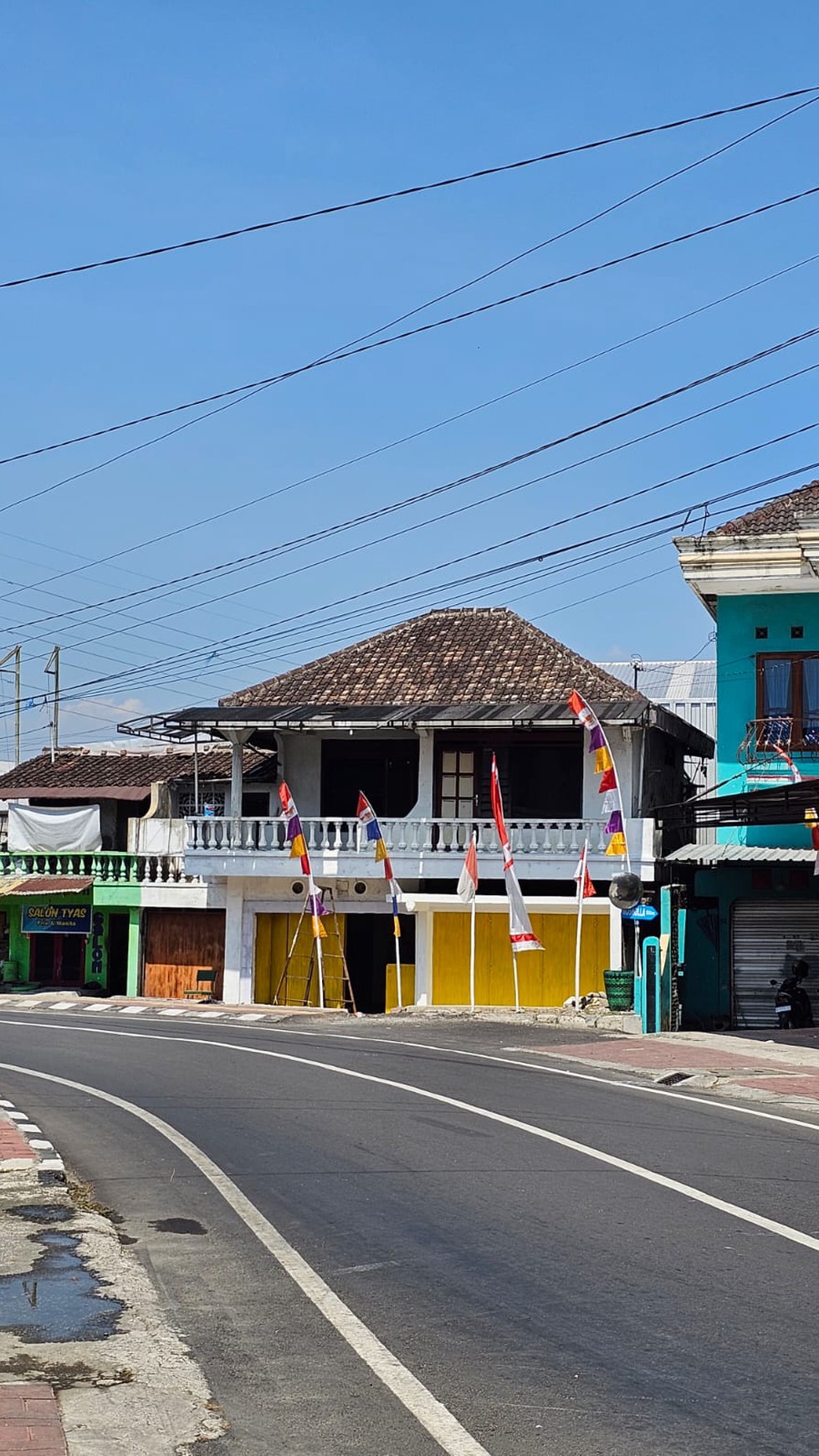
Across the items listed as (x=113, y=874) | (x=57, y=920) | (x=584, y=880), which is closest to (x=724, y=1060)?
(x=584, y=880)

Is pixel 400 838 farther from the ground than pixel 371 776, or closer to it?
closer to it

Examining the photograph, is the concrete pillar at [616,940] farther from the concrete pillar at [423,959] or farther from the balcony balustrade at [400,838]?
the concrete pillar at [423,959]

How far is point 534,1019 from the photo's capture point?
97.1ft

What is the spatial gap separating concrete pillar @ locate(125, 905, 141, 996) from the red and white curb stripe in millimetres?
22470

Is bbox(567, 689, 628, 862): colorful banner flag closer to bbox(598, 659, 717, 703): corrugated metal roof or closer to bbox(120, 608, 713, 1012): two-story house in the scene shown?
bbox(120, 608, 713, 1012): two-story house

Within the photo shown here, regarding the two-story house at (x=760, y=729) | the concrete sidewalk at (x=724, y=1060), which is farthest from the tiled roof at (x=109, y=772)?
the concrete sidewalk at (x=724, y=1060)

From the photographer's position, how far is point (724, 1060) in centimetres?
2127

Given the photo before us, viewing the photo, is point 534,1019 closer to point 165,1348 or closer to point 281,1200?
point 281,1200

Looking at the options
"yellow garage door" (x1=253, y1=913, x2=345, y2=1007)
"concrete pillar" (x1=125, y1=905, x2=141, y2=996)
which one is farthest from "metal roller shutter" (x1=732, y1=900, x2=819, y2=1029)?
"concrete pillar" (x1=125, y1=905, x2=141, y2=996)

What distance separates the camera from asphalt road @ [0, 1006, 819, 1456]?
242 inches

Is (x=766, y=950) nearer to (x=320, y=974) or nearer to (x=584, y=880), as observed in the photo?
(x=584, y=880)

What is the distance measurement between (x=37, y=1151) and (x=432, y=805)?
22934 millimetres

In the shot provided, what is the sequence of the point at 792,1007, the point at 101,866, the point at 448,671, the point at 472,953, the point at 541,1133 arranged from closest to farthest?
1. the point at 541,1133
2. the point at 792,1007
3. the point at 472,953
4. the point at 448,671
5. the point at 101,866

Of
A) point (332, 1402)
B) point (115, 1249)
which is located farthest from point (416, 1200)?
point (332, 1402)
